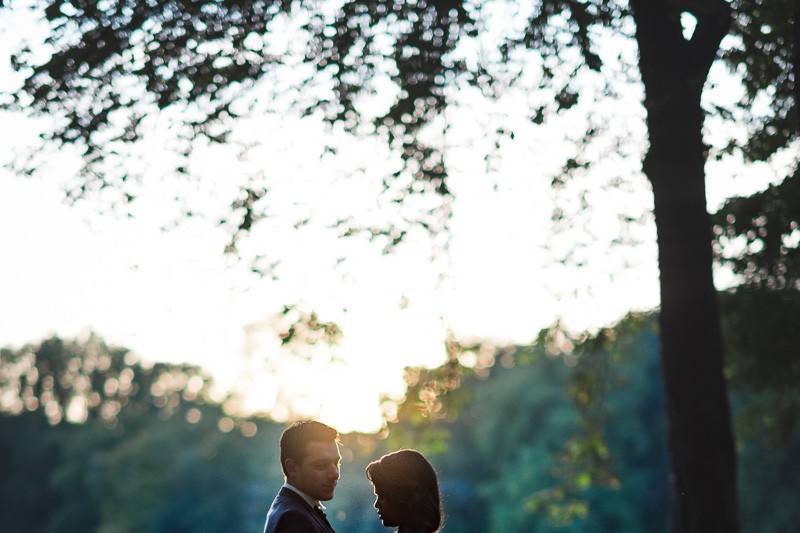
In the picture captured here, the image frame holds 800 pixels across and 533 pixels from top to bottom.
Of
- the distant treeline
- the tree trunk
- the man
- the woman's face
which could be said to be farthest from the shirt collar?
the distant treeline

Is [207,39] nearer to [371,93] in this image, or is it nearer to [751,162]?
[371,93]

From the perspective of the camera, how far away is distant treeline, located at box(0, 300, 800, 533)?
2170 cm

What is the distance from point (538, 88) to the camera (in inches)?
404

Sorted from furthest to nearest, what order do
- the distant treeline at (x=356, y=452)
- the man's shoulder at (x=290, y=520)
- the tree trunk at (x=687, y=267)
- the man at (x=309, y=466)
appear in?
the distant treeline at (x=356, y=452)
the tree trunk at (x=687, y=267)
the man at (x=309, y=466)
the man's shoulder at (x=290, y=520)

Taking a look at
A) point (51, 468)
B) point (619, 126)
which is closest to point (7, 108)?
point (619, 126)

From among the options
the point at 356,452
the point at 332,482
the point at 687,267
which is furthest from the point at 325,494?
the point at 356,452

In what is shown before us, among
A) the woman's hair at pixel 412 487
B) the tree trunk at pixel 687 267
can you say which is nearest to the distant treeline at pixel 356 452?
the tree trunk at pixel 687 267

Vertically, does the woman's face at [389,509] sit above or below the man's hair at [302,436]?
below

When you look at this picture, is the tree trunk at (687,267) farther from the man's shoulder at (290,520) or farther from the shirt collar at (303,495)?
the man's shoulder at (290,520)

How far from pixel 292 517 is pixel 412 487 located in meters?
0.58

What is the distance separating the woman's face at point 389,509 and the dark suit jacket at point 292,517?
279 mm

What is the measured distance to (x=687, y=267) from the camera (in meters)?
9.66

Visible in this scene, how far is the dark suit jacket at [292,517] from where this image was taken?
5.12 m

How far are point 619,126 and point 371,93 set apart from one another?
2.58 m
